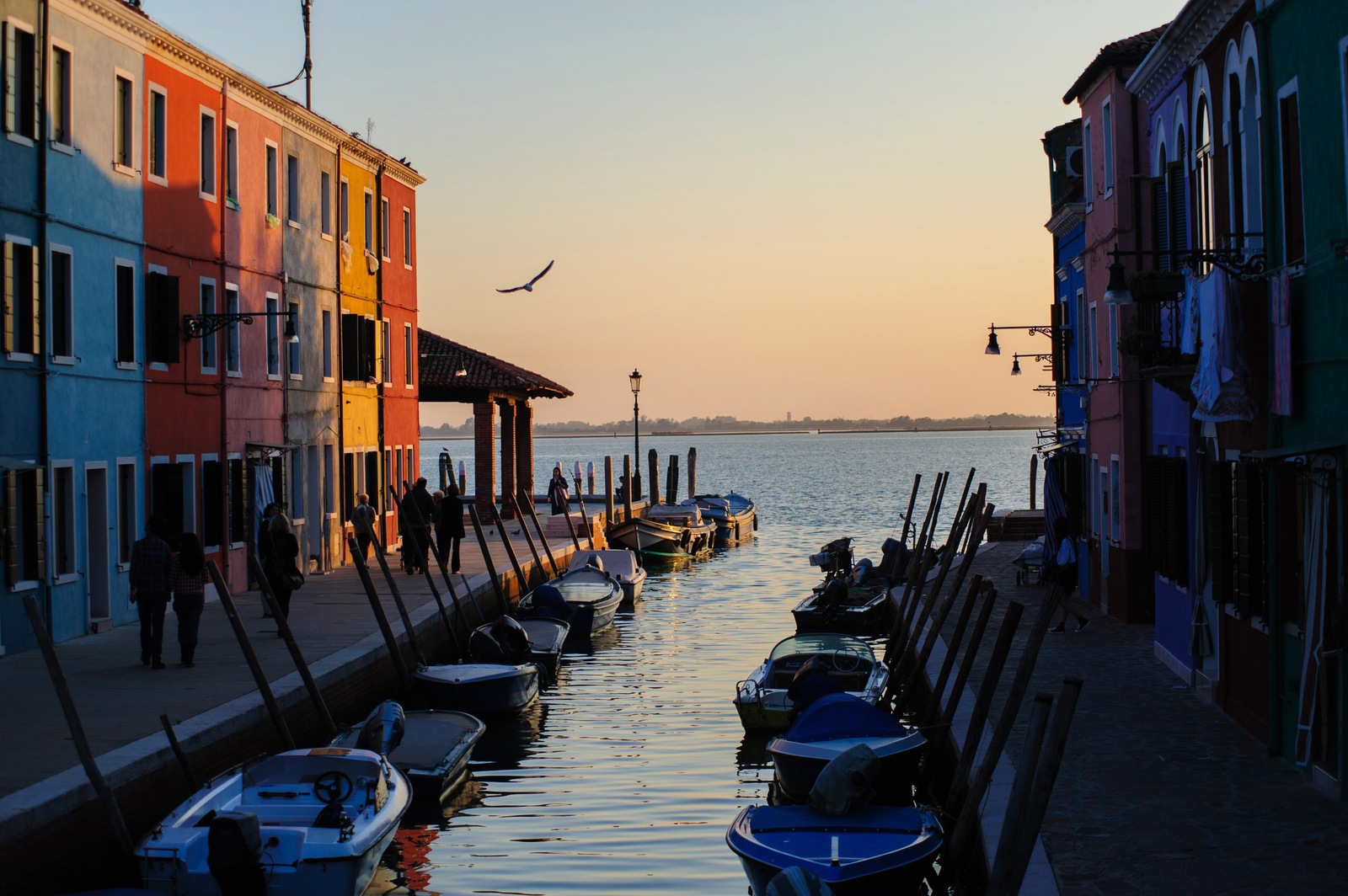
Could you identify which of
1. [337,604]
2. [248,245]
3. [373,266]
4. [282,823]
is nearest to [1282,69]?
[282,823]

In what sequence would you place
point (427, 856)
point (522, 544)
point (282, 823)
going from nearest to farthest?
point (282, 823) < point (427, 856) < point (522, 544)

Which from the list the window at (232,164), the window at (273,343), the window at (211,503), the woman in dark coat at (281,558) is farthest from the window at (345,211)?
the woman in dark coat at (281,558)

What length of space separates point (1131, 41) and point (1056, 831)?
49.1 ft

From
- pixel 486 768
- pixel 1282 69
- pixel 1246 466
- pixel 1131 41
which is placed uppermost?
pixel 1131 41

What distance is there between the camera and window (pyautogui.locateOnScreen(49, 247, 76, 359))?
20.0 m

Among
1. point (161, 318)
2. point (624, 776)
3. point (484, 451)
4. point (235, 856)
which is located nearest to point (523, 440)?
point (484, 451)

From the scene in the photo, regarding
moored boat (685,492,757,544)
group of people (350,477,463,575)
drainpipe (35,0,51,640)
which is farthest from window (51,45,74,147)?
moored boat (685,492,757,544)

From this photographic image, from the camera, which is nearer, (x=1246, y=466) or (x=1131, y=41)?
(x=1246, y=466)

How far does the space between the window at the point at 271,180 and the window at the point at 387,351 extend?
7641mm

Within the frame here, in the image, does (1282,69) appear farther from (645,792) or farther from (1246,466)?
(645,792)

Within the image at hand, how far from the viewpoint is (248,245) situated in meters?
26.7

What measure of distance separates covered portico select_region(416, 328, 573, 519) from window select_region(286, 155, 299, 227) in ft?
32.7

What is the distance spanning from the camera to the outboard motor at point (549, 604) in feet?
87.5

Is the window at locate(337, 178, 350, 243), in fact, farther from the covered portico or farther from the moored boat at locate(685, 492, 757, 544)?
the moored boat at locate(685, 492, 757, 544)
